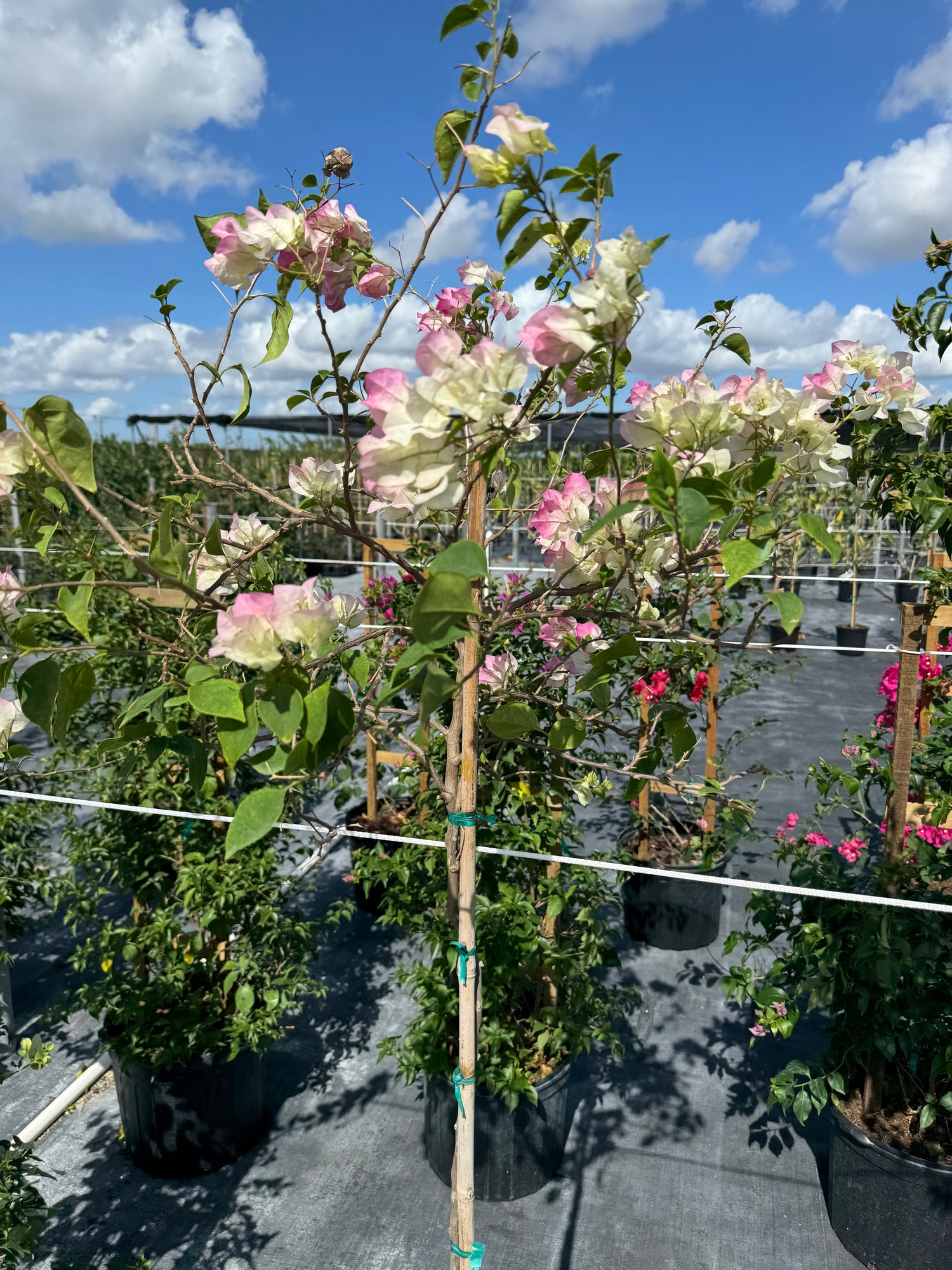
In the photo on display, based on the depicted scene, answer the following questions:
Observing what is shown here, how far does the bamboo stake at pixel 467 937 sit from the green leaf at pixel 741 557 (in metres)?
0.30

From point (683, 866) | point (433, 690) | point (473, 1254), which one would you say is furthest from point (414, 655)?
point (683, 866)

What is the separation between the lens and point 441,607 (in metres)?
0.54

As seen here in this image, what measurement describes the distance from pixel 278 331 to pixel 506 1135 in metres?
1.84

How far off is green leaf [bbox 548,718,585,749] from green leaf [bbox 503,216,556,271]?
1.64 ft

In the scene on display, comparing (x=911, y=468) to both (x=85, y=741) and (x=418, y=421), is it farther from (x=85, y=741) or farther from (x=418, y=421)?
(x=85, y=741)

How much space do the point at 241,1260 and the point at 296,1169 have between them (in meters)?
0.26

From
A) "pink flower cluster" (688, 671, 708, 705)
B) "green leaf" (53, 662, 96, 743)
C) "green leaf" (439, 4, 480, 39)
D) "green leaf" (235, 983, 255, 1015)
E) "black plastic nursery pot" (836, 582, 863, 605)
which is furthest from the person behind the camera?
"black plastic nursery pot" (836, 582, 863, 605)

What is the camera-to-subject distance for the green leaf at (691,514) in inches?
22.3

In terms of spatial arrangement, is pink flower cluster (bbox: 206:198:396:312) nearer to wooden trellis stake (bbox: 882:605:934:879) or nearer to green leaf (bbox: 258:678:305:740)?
green leaf (bbox: 258:678:305:740)

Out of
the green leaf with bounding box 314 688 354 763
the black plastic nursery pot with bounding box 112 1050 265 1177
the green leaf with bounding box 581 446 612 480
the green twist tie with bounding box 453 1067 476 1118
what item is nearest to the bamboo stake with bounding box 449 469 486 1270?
the green twist tie with bounding box 453 1067 476 1118

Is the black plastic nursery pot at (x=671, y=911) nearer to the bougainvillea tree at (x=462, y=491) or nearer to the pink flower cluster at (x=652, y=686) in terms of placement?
the pink flower cluster at (x=652, y=686)

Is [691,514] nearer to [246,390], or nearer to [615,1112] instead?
[246,390]

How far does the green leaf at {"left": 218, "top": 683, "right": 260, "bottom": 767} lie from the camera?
2.04 ft

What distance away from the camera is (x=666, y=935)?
3000mm
